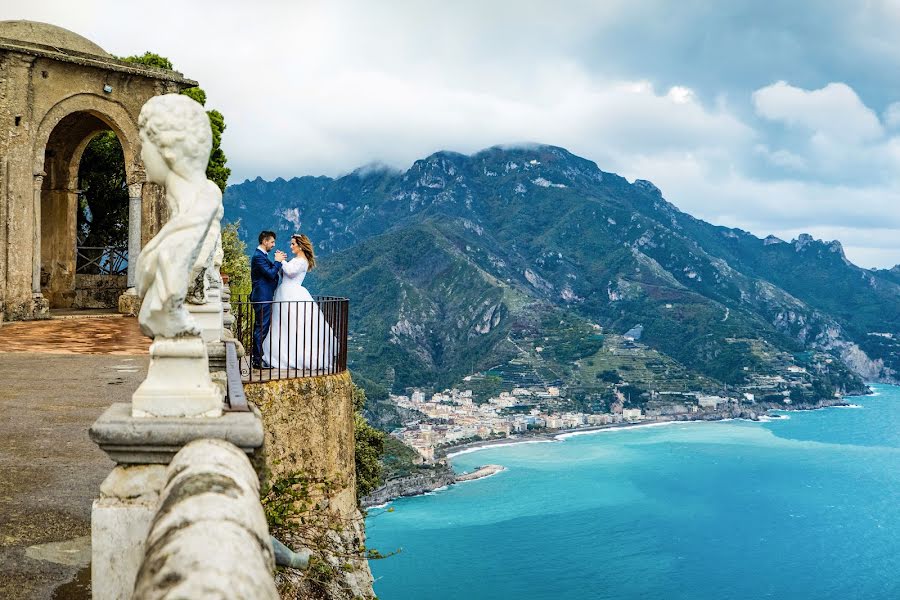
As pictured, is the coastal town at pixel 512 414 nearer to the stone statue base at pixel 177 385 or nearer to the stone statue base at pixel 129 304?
the stone statue base at pixel 129 304

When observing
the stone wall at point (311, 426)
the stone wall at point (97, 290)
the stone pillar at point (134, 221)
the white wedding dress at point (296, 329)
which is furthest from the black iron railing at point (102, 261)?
the stone wall at point (311, 426)

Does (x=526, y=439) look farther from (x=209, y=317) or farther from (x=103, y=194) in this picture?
(x=209, y=317)

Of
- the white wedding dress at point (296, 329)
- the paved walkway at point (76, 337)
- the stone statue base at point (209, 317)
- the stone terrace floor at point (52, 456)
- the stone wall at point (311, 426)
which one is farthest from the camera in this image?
the paved walkway at point (76, 337)

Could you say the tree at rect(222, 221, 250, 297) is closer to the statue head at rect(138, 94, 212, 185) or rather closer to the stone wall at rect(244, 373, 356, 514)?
the stone wall at rect(244, 373, 356, 514)

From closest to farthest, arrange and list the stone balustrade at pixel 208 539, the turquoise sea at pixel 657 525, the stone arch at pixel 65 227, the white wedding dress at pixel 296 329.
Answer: the stone balustrade at pixel 208 539
the white wedding dress at pixel 296 329
the stone arch at pixel 65 227
the turquoise sea at pixel 657 525

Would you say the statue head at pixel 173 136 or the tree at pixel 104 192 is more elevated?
the tree at pixel 104 192

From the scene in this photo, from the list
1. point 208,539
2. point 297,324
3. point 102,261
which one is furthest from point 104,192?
point 208,539

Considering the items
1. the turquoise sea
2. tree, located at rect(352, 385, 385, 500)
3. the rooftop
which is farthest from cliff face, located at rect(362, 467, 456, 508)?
the rooftop
